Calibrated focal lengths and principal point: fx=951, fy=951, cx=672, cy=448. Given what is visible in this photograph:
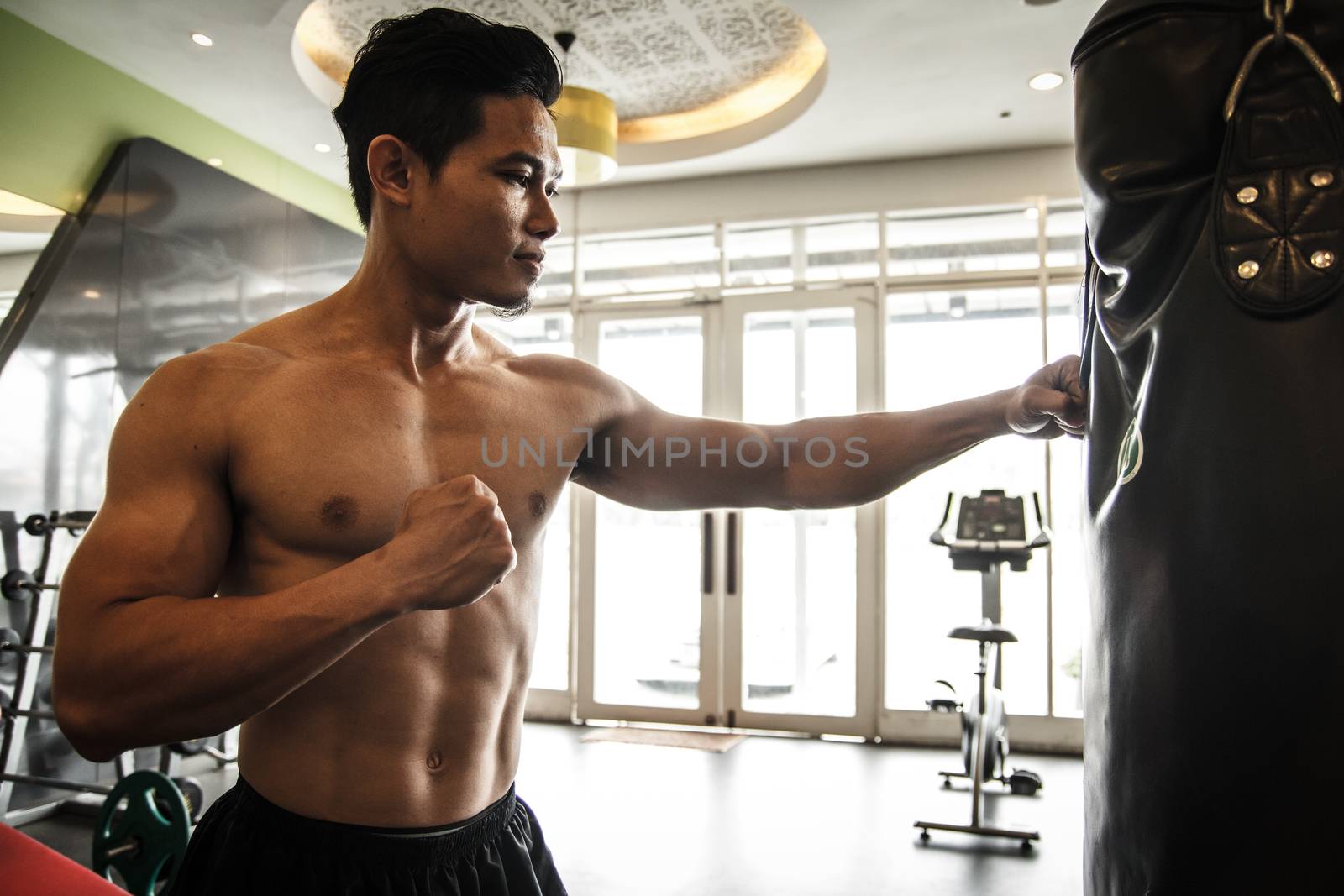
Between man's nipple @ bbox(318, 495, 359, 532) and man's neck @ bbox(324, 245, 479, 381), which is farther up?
man's neck @ bbox(324, 245, 479, 381)

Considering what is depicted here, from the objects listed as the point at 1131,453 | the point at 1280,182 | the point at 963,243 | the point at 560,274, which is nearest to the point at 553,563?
the point at 560,274

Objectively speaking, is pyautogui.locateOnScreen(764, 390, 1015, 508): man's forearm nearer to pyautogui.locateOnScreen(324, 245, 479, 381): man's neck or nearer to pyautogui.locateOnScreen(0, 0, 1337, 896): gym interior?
pyautogui.locateOnScreen(324, 245, 479, 381): man's neck

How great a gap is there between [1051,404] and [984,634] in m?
3.13

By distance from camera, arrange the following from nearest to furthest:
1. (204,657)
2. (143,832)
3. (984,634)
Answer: (204,657)
(143,832)
(984,634)

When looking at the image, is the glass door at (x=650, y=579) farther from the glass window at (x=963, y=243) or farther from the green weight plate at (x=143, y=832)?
the green weight plate at (x=143, y=832)

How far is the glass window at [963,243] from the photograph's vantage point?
18.1ft

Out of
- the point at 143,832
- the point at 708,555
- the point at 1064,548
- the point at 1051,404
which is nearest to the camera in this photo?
the point at 1051,404

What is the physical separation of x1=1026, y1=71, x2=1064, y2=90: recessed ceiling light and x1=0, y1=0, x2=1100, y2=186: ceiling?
0.05 m

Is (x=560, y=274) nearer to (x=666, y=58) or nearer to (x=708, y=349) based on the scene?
(x=708, y=349)

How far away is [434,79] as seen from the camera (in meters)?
1.23

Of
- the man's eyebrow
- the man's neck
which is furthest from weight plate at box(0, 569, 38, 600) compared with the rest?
the man's eyebrow

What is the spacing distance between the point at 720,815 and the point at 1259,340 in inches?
147

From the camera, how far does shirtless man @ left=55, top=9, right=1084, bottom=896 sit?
937 mm

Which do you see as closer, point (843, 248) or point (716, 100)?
point (716, 100)
